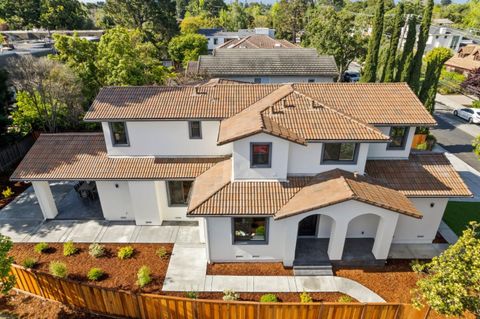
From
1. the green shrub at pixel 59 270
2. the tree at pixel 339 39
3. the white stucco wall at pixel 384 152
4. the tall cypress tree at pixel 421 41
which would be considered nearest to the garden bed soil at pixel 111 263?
the green shrub at pixel 59 270

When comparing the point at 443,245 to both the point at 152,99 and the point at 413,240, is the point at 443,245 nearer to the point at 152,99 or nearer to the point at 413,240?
the point at 413,240

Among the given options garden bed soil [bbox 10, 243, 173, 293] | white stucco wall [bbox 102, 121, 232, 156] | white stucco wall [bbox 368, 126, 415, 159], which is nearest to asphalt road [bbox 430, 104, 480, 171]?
white stucco wall [bbox 368, 126, 415, 159]

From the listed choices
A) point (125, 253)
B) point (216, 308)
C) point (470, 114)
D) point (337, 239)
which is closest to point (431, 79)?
point (470, 114)

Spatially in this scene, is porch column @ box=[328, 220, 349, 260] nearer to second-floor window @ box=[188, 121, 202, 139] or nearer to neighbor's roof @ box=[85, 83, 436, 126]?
neighbor's roof @ box=[85, 83, 436, 126]

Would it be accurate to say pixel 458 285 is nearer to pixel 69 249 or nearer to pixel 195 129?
pixel 195 129

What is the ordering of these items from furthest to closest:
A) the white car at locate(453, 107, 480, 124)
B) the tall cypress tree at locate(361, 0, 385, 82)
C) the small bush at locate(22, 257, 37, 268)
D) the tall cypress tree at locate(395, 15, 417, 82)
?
the white car at locate(453, 107, 480, 124)
the tall cypress tree at locate(361, 0, 385, 82)
the tall cypress tree at locate(395, 15, 417, 82)
the small bush at locate(22, 257, 37, 268)

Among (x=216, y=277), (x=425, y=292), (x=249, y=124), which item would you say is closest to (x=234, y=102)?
(x=249, y=124)

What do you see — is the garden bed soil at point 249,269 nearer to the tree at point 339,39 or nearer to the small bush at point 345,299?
the small bush at point 345,299
